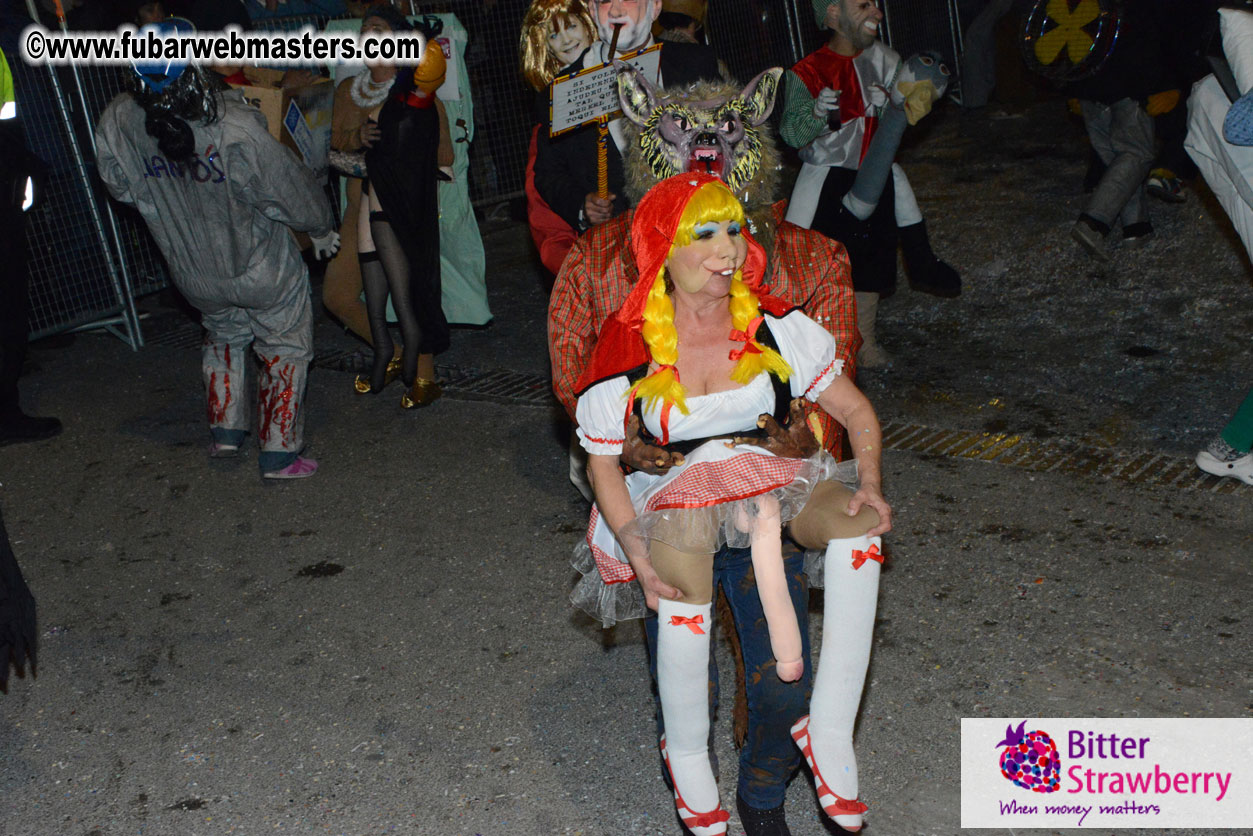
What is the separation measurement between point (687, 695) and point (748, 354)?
77 centimetres

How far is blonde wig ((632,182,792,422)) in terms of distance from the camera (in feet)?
8.51

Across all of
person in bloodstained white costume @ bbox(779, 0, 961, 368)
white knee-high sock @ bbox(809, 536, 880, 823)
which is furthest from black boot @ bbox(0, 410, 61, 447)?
white knee-high sock @ bbox(809, 536, 880, 823)

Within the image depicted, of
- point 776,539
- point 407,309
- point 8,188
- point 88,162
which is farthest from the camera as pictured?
point 88,162

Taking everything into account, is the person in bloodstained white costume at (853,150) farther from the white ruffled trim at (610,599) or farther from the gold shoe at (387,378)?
the white ruffled trim at (610,599)

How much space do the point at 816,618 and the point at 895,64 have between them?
2709 mm

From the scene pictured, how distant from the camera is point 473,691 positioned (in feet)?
12.6

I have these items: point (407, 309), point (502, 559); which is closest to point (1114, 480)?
point (502, 559)

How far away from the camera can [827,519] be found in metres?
2.59

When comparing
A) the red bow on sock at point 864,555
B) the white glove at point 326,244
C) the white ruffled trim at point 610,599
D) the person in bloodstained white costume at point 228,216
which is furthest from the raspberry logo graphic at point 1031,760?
the white glove at point 326,244

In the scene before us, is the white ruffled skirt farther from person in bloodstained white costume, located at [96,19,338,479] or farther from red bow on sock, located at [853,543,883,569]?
person in bloodstained white costume, located at [96,19,338,479]

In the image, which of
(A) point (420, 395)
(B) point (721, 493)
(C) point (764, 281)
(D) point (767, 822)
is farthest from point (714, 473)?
(A) point (420, 395)

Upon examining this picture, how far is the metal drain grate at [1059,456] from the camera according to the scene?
471 cm

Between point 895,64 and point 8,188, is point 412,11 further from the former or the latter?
point 895,64

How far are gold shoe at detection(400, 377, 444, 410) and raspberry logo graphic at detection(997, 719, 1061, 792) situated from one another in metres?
3.86
